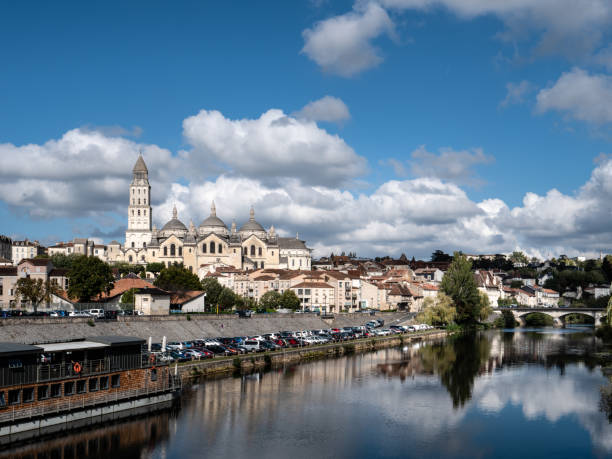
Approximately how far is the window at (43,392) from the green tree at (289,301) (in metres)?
53.3

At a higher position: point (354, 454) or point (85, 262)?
point (85, 262)

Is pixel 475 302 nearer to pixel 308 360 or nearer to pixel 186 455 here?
pixel 308 360

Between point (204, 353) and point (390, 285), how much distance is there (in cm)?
6468

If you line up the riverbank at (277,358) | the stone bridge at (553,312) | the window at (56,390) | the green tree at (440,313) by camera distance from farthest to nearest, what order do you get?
the stone bridge at (553,312)
the green tree at (440,313)
the riverbank at (277,358)
the window at (56,390)

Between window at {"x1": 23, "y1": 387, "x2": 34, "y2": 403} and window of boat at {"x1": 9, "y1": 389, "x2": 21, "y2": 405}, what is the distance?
36 centimetres

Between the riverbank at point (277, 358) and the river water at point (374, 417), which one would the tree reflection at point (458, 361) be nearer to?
the river water at point (374, 417)

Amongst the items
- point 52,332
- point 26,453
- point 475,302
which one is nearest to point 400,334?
point 475,302

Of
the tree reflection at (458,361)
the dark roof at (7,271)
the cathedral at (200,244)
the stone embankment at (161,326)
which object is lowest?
the tree reflection at (458,361)

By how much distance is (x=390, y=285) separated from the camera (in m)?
108

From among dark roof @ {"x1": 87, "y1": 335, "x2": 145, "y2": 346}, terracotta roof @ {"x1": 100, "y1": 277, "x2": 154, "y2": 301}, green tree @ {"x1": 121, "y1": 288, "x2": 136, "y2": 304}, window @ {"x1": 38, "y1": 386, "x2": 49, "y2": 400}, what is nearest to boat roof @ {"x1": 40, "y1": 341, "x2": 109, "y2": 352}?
dark roof @ {"x1": 87, "y1": 335, "x2": 145, "y2": 346}

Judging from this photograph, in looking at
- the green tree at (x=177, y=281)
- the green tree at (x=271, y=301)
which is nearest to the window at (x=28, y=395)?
the green tree at (x=177, y=281)

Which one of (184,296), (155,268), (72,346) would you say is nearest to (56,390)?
(72,346)

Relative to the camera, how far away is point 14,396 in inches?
1113

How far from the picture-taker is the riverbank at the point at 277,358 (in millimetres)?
42656
